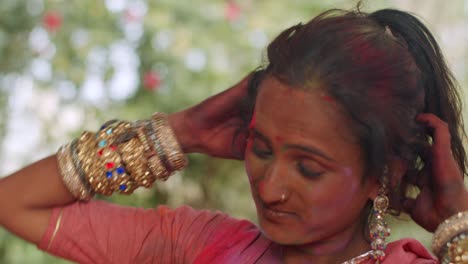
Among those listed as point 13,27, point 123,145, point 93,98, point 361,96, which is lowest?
point 93,98

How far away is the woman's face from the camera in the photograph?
6.07 feet

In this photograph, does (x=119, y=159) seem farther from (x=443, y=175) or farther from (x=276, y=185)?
(x=443, y=175)

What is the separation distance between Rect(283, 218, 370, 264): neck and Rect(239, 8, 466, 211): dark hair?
0.12 m

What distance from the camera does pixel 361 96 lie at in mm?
1844

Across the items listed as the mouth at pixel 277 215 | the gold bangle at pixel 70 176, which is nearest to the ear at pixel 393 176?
the mouth at pixel 277 215

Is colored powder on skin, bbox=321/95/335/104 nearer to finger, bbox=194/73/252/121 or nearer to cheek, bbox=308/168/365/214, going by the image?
cheek, bbox=308/168/365/214

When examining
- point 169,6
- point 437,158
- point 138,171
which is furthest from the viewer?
point 169,6

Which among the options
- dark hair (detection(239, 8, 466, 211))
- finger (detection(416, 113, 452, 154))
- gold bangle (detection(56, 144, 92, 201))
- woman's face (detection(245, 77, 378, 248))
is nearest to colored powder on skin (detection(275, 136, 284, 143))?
woman's face (detection(245, 77, 378, 248))

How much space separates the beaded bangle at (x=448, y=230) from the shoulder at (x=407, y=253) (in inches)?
2.0

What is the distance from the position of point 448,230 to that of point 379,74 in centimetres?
41

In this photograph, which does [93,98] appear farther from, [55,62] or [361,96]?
[361,96]

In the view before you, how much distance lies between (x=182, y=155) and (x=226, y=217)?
0.69 feet

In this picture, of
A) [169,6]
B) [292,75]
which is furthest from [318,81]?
[169,6]

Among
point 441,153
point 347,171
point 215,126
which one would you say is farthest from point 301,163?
point 215,126
